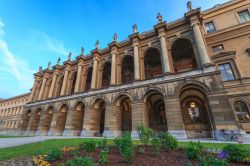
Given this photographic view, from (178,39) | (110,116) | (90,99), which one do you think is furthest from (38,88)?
(178,39)

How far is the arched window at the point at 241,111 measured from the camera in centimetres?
1560

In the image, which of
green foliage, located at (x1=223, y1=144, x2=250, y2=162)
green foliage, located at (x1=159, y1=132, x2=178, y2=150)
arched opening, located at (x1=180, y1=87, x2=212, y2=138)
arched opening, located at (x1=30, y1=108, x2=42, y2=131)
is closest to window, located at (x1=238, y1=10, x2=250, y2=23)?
arched opening, located at (x1=180, y1=87, x2=212, y2=138)

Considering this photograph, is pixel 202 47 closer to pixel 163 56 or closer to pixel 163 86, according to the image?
pixel 163 56

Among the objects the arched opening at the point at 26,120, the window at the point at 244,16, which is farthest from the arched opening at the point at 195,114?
the arched opening at the point at 26,120

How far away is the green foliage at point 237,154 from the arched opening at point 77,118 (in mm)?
21685

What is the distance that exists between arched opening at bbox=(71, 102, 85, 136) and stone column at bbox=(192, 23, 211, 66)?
20.6 m

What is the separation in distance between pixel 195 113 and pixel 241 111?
519cm

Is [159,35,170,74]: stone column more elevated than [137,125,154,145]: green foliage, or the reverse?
[159,35,170,74]: stone column

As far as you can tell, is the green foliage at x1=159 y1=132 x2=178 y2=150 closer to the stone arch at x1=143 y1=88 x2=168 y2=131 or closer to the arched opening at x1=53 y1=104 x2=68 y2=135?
the stone arch at x1=143 y1=88 x2=168 y2=131

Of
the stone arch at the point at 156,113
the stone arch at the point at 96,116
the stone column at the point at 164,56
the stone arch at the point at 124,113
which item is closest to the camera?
the stone column at the point at 164,56

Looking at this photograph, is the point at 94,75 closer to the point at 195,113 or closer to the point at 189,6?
the point at 195,113

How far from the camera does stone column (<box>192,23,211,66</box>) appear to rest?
48.6ft

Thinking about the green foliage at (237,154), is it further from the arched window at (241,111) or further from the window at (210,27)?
the window at (210,27)

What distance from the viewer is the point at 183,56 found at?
22.5 m
